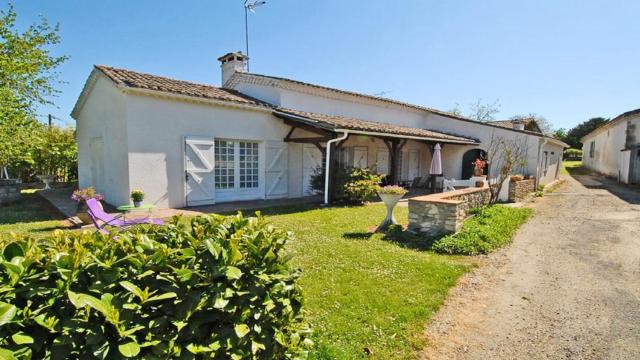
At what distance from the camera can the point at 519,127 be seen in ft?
62.6

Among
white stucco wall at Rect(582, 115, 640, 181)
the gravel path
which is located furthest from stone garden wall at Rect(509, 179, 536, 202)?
white stucco wall at Rect(582, 115, 640, 181)

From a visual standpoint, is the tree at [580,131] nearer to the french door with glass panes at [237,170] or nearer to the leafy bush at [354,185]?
the leafy bush at [354,185]

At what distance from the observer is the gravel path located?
3152 mm

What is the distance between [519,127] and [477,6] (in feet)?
38.3

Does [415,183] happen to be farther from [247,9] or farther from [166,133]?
[247,9]

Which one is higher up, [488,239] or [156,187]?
→ [156,187]

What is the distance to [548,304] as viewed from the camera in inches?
160

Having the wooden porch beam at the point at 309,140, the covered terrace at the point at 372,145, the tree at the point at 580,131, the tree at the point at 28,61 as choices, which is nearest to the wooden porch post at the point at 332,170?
the covered terrace at the point at 372,145

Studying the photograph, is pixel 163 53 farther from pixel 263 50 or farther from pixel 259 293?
pixel 259 293

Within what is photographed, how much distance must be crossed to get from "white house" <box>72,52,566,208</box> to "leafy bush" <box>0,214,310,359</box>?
8167 millimetres

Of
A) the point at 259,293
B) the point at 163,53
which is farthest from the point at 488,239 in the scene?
the point at 163,53

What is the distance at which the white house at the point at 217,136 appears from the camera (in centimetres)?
948

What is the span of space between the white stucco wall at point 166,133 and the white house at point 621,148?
22.0m

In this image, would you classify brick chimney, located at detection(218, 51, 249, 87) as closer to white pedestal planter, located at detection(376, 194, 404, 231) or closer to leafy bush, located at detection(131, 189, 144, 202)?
leafy bush, located at detection(131, 189, 144, 202)
